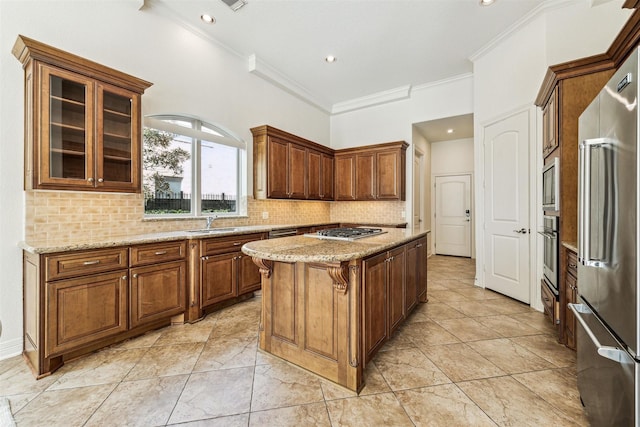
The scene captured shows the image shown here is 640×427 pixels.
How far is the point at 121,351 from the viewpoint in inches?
87.7

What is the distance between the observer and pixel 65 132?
2232 millimetres

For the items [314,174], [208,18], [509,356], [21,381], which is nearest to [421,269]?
[509,356]

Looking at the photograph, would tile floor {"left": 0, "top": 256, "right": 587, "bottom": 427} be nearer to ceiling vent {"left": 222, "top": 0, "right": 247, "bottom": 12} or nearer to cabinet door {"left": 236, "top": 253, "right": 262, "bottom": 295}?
cabinet door {"left": 236, "top": 253, "right": 262, "bottom": 295}

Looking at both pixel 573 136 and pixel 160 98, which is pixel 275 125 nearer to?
pixel 160 98

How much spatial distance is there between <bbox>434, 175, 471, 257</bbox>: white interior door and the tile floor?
4242 mm

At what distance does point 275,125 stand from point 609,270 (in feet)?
14.6

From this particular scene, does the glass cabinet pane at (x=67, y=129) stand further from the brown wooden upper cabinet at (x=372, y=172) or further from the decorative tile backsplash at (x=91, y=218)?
the brown wooden upper cabinet at (x=372, y=172)

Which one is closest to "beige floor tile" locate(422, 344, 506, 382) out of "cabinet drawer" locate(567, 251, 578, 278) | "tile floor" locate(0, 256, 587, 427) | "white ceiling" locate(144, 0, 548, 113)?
"tile floor" locate(0, 256, 587, 427)

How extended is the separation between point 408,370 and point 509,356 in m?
0.91

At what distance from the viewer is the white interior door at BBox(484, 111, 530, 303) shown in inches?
133

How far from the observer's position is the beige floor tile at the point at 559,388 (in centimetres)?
158

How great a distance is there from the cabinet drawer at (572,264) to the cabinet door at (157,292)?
343cm

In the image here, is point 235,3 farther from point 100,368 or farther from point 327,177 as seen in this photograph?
point 100,368

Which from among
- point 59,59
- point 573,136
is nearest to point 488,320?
point 573,136
